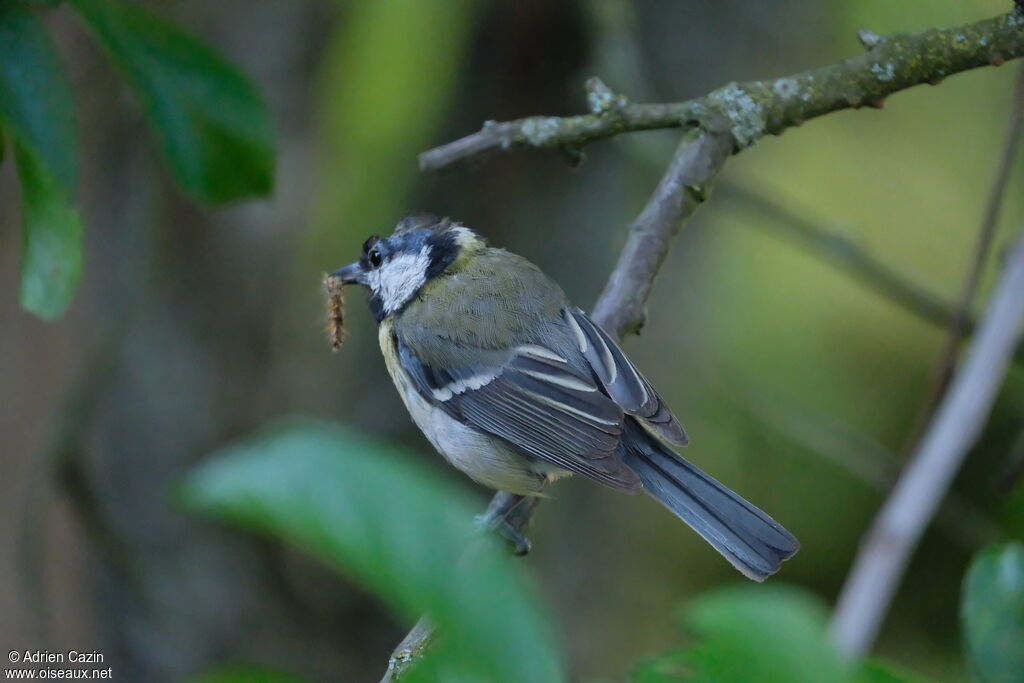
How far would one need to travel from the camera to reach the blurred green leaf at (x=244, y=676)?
0.67 meters

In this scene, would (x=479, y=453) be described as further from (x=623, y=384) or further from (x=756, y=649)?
(x=756, y=649)

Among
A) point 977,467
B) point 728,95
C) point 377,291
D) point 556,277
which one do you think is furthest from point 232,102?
point 977,467

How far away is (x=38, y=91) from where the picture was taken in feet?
5.01

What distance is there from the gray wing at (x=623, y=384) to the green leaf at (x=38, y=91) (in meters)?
1.17

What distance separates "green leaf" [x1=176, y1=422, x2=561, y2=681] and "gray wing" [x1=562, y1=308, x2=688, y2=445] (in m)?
1.60

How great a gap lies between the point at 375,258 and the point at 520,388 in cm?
61

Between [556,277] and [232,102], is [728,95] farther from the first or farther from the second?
[556,277]

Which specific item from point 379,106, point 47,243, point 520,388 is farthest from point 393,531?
point 379,106

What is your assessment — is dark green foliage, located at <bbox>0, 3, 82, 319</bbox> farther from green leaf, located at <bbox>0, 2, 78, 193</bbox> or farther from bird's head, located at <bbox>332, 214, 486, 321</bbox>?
bird's head, located at <bbox>332, 214, 486, 321</bbox>

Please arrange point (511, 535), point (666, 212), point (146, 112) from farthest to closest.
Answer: point (511, 535)
point (666, 212)
point (146, 112)

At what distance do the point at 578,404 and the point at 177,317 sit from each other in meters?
1.60

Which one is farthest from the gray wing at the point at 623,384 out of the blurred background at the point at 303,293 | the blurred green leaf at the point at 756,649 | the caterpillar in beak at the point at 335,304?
the blurred green leaf at the point at 756,649

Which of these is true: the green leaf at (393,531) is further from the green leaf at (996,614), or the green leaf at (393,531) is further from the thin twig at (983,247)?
the thin twig at (983,247)

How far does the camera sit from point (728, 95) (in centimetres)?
206
